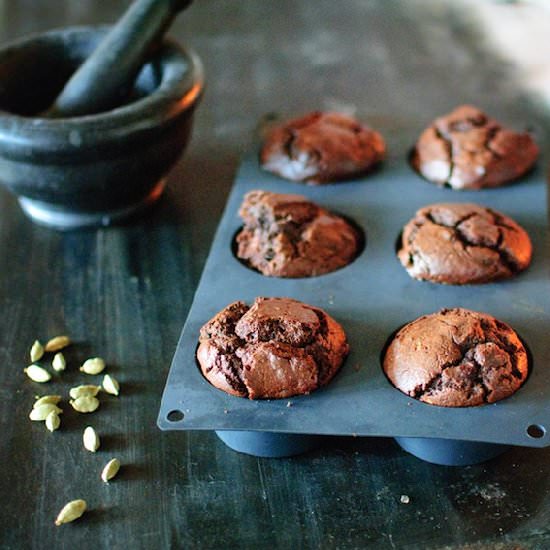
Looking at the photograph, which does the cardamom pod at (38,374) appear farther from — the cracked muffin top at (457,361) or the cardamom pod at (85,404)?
the cracked muffin top at (457,361)

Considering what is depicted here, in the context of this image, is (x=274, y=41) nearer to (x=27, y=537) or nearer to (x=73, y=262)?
(x=73, y=262)

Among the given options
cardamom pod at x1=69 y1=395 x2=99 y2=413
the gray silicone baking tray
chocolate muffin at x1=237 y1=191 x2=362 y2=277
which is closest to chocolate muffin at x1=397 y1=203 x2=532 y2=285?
the gray silicone baking tray

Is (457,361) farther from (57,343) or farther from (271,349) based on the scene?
(57,343)

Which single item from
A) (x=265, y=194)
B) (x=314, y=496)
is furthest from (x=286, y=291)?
(x=314, y=496)

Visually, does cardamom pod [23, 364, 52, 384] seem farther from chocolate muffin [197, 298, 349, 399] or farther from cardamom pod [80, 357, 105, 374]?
chocolate muffin [197, 298, 349, 399]

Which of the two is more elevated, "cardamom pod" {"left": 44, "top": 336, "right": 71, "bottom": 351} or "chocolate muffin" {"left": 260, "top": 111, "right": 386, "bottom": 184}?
"chocolate muffin" {"left": 260, "top": 111, "right": 386, "bottom": 184}
